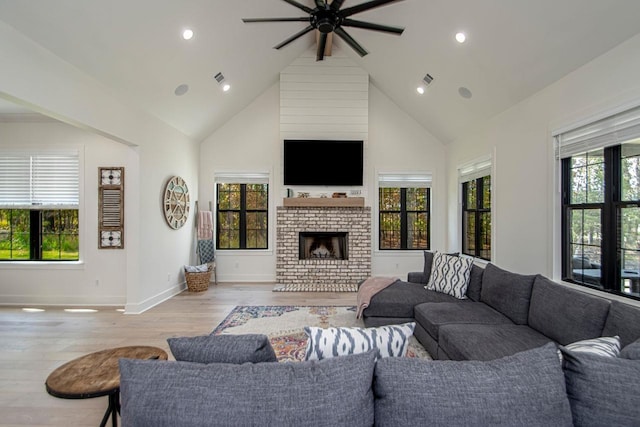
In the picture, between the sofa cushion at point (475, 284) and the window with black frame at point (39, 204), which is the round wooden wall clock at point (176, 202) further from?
the sofa cushion at point (475, 284)

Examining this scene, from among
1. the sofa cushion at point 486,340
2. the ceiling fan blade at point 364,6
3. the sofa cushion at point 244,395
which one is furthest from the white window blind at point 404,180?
the sofa cushion at point 244,395

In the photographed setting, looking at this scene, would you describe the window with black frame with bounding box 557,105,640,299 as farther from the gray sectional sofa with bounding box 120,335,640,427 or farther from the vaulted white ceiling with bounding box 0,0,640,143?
the gray sectional sofa with bounding box 120,335,640,427

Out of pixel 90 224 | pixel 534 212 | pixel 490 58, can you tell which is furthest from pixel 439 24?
pixel 90 224

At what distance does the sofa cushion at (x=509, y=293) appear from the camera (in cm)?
288

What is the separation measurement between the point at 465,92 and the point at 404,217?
289 centimetres

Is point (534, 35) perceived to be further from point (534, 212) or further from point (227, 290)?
point (227, 290)

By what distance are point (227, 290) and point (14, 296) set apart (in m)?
3.13

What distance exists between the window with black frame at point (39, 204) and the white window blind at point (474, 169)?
6331 mm

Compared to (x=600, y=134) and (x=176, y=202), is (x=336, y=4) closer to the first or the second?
(x=600, y=134)

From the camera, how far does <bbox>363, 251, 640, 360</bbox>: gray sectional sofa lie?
2.15 metres

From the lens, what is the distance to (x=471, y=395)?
1108mm

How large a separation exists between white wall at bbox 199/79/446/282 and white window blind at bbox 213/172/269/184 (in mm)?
90

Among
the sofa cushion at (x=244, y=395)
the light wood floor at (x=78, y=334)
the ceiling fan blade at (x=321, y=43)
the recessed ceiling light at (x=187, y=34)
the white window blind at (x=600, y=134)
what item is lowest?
the light wood floor at (x=78, y=334)

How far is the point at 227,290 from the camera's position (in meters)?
5.96
